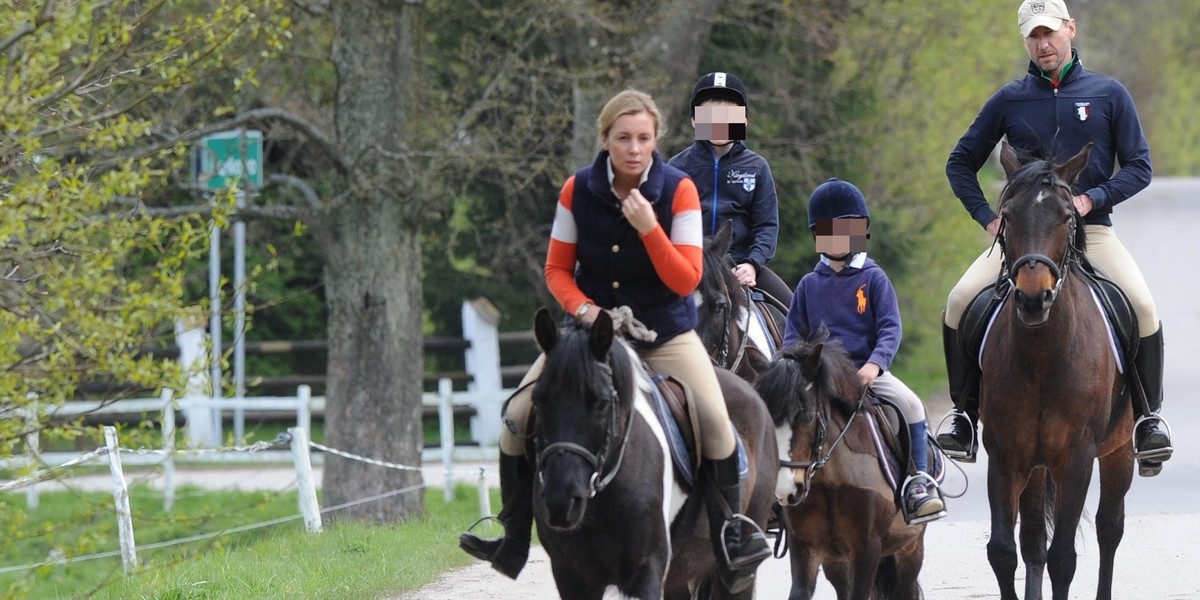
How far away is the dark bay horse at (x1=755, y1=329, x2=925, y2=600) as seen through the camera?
7383mm

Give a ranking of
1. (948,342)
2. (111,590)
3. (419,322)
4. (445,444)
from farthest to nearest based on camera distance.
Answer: (445,444)
(419,322)
(111,590)
(948,342)

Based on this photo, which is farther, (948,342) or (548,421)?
(948,342)

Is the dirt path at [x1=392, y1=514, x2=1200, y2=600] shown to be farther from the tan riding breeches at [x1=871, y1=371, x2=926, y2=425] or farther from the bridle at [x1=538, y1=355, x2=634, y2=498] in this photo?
the bridle at [x1=538, y1=355, x2=634, y2=498]

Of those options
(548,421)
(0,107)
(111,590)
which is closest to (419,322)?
(111,590)

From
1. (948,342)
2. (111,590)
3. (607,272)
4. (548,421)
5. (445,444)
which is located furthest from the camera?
(445,444)

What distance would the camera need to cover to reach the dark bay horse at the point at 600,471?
17.5 ft

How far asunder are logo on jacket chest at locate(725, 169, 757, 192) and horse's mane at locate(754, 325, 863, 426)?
4.49 feet

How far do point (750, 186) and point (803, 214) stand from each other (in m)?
11.9

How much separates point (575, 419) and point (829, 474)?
8.49 ft

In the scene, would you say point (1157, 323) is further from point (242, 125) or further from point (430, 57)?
point (430, 57)

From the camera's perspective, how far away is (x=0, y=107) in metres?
6.39

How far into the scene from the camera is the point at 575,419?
5.39 meters

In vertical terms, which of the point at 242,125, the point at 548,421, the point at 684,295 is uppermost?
the point at 242,125

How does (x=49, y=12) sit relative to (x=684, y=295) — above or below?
above
